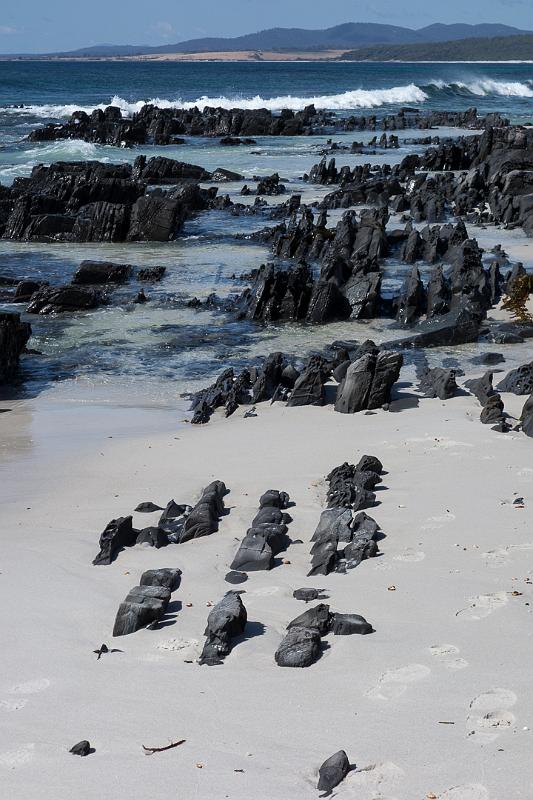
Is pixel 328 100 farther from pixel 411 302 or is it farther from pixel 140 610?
pixel 140 610

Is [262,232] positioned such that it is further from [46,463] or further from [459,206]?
[46,463]

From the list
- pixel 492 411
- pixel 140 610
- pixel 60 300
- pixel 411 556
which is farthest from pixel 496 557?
pixel 60 300

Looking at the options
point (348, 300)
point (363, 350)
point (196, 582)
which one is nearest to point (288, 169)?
point (348, 300)

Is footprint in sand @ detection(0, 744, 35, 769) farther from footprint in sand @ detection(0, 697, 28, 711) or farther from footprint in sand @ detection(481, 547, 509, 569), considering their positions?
footprint in sand @ detection(481, 547, 509, 569)

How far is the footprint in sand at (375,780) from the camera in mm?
4098

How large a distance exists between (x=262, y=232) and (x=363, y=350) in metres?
10.2

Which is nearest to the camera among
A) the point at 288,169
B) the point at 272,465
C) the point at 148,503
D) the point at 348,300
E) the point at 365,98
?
the point at 148,503

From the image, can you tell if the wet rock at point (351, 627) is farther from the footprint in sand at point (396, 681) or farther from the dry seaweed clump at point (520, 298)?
the dry seaweed clump at point (520, 298)

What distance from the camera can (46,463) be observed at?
9.20 m

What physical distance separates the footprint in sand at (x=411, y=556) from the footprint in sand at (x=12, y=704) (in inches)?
98.9

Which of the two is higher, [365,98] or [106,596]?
[365,98]

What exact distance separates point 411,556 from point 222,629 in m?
1.56

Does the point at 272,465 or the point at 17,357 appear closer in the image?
the point at 272,465

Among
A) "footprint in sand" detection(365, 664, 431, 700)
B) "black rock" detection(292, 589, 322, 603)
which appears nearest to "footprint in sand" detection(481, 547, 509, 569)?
"black rock" detection(292, 589, 322, 603)
